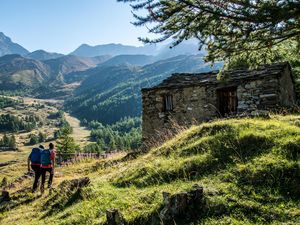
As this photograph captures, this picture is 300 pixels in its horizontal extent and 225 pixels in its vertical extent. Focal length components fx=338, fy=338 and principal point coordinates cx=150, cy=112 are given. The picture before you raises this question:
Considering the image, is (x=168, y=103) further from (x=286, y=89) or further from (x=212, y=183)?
(x=212, y=183)

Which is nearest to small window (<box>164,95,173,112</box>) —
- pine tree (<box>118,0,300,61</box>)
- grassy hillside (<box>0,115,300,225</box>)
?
grassy hillside (<box>0,115,300,225</box>)

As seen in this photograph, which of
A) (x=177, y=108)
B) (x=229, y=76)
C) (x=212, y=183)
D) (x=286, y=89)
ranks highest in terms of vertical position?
(x=229, y=76)

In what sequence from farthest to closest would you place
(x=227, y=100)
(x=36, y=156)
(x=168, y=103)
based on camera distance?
(x=168, y=103) → (x=227, y=100) → (x=36, y=156)

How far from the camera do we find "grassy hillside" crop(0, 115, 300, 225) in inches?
266

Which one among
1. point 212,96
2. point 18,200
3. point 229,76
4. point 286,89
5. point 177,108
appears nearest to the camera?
point 18,200

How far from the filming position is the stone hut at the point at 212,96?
19.9m

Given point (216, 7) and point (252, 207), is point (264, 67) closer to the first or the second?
point (216, 7)

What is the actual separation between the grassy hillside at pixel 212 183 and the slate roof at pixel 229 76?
8.88 m

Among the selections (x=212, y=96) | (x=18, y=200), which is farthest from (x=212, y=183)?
(x=212, y=96)

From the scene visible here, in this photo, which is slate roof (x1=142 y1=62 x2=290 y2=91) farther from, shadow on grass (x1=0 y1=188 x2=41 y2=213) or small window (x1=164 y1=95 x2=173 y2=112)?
shadow on grass (x1=0 y1=188 x2=41 y2=213)

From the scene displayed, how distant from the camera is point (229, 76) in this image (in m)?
19.0

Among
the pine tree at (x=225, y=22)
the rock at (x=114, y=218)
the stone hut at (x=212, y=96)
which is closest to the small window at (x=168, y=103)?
the stone hut at (x=212, y=96)

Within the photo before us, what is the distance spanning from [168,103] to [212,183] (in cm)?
1546

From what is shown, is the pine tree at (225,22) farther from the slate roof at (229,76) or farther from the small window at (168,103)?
the small window at (168,103)
